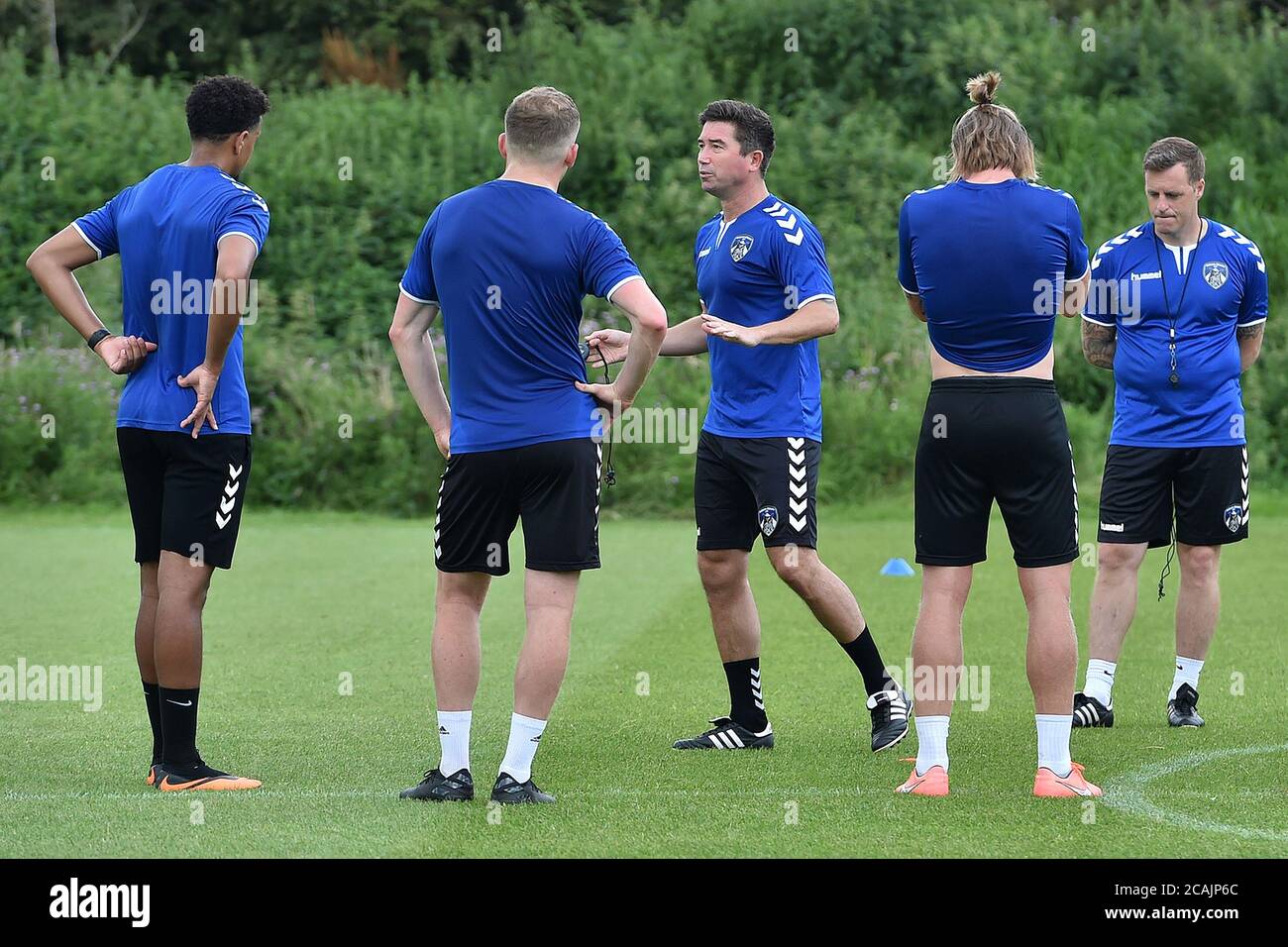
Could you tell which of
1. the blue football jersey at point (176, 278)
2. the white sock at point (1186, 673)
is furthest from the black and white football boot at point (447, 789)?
the white sock at point (1186, 673)

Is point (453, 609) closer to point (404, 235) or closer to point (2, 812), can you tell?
point (2, 812)

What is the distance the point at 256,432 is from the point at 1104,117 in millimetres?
12379

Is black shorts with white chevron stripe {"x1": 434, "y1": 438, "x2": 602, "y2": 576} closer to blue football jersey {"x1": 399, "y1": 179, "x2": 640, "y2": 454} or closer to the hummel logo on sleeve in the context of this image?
blue football jersey {"x1": 399, "y1": 179, "x2": 640, "y2": 454}

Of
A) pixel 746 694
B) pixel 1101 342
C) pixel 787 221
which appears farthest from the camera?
pixel 1101 342

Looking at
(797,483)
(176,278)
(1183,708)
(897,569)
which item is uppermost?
(176,278)

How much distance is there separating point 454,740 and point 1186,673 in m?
3.29

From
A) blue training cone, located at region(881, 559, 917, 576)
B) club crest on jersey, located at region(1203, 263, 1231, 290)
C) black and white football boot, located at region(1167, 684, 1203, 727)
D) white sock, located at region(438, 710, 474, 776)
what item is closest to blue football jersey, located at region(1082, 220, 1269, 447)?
club crest on jersey, located at region(1203, 263, 1231, 290)

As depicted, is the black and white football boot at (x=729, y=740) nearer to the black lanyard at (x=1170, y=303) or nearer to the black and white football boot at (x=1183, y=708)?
the black and white football boot at (x=1183, y=708)

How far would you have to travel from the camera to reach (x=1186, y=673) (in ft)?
23.4

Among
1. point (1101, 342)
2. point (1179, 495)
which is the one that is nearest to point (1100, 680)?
point (1179, 495)

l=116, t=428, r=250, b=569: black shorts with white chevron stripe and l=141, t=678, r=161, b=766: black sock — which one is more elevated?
l=116, t=428, r=250, b=569: black shorts with white chevron stripe

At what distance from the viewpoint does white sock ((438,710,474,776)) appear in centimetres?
555

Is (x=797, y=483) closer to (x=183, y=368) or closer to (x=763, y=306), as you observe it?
(x=763, y=306)

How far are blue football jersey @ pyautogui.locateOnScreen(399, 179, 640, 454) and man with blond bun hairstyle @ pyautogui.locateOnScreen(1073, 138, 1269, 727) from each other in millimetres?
2631
